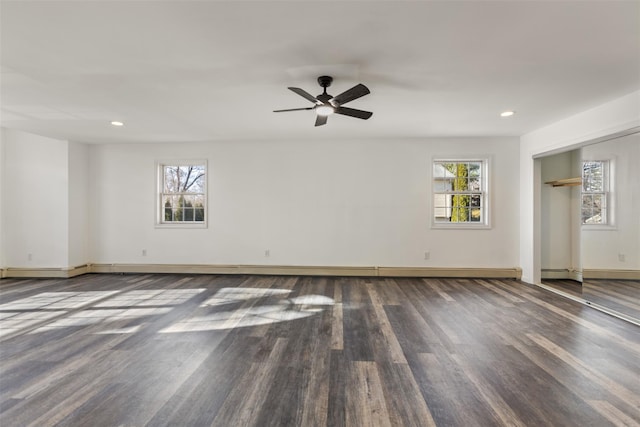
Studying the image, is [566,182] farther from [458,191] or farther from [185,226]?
[185,226]

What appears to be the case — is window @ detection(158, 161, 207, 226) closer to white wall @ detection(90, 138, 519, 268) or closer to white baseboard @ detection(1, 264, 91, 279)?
white wall @ detection(90, 138, 519, 268)

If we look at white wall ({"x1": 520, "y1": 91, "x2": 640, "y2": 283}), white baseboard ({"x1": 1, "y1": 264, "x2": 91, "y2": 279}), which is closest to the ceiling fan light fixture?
white wall ({"x1": 520, "y1": 91, "x2": 640, "y2": 283})

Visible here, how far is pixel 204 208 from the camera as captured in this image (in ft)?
19.2

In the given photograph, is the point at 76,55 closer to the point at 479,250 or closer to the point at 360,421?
the point at 360,421

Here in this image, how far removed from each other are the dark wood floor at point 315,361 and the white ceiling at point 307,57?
8.40 feet

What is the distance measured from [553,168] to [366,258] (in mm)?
3707

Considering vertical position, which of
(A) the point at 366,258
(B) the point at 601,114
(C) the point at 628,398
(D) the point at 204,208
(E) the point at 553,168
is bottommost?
(C) the point at 628,398

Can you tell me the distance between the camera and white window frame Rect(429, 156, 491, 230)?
17.8 feet

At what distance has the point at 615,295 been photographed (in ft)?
11.7

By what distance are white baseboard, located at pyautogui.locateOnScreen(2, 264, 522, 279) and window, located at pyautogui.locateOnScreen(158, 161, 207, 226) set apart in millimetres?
969

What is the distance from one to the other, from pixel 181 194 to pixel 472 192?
5.78 metres

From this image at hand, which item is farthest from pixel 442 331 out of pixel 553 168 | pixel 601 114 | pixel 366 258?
pixel 553 168

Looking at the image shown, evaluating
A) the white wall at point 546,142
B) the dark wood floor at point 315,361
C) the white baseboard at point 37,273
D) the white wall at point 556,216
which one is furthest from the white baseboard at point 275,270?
the dark wood floor at point 315,361

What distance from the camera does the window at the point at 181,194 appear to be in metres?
5.95
